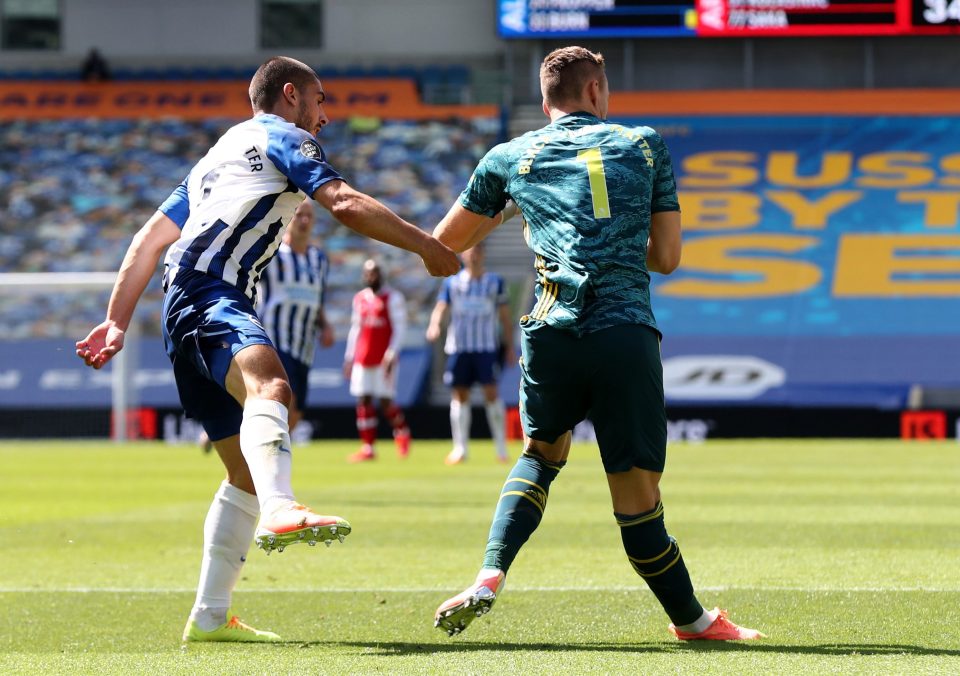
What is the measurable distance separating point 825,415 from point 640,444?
18027mm

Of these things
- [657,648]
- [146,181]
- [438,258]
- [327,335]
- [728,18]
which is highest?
[728,18]

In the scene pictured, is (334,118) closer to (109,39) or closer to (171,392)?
(109,39)

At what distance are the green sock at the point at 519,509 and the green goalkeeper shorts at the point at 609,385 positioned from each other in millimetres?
215

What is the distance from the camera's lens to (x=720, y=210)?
93.0 feet

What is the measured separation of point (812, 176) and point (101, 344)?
81.1 ft

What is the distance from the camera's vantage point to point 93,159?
1155 inches

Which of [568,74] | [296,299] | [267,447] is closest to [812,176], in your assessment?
[296,299]

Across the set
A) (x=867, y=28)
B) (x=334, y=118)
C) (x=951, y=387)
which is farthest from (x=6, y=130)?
(x=951, y=387)

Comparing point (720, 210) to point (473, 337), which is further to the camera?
point (720, 210)

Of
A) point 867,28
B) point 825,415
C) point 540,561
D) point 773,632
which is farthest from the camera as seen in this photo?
point 867,28

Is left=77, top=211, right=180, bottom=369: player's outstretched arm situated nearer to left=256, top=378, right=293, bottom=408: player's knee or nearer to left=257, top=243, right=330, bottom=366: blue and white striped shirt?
left=256, top=378, right=293, bottom=408: player's knee

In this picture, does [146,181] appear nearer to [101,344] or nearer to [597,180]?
[101,344]

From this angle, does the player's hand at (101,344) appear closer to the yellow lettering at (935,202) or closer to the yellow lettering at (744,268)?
the yellow lettering at (744,268)

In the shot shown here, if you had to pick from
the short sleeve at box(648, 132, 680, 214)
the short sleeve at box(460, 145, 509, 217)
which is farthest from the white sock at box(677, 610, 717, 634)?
the short sleeve at box(460, 145, 509, 217)
